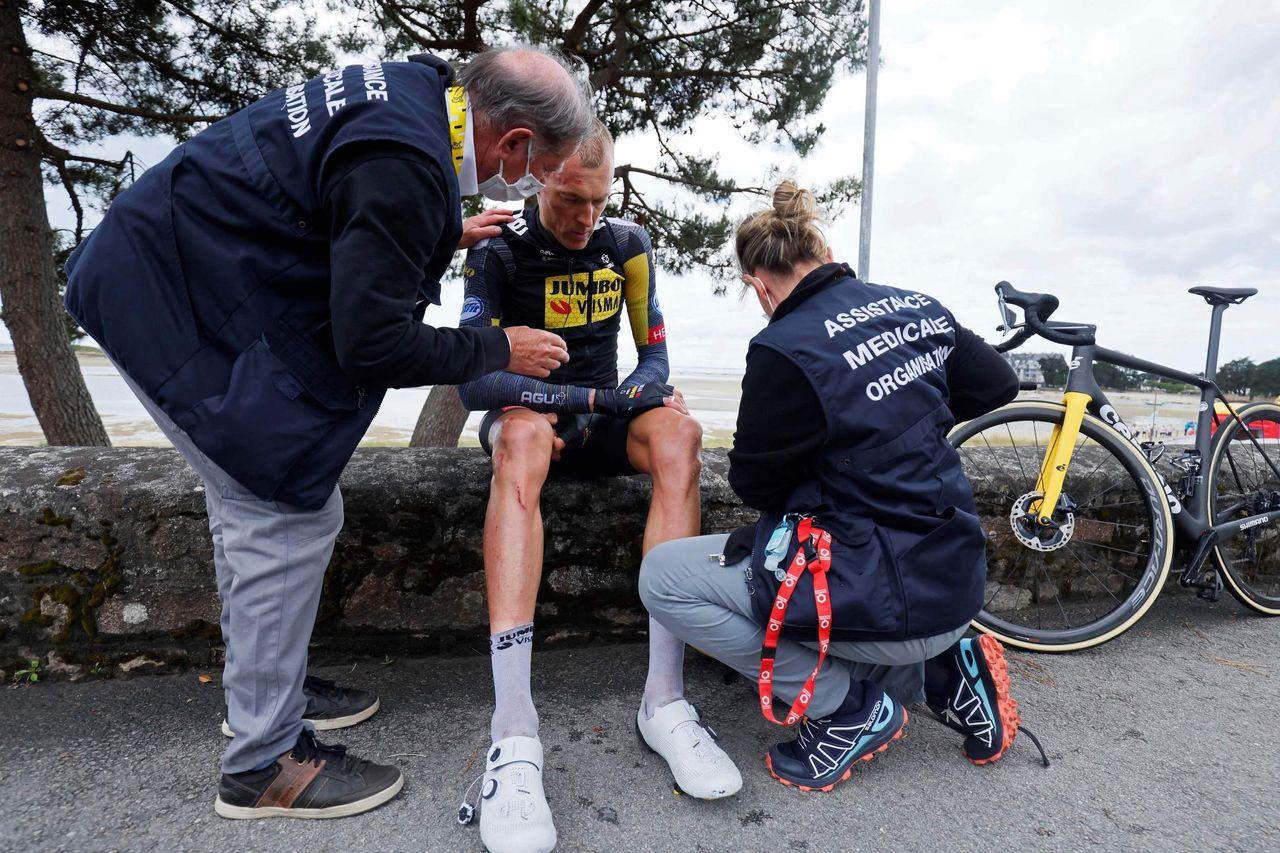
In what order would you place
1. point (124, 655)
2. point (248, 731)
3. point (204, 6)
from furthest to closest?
point (204, 6)
point (124, 655)
point (248, 731)

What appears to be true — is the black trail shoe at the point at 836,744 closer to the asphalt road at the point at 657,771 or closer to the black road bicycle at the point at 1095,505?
the asphalt road at the point at 657,771

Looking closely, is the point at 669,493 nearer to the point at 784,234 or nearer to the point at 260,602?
the point at 784,234

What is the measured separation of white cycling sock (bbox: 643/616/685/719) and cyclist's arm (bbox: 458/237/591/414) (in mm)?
676

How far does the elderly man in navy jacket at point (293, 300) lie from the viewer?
130cm

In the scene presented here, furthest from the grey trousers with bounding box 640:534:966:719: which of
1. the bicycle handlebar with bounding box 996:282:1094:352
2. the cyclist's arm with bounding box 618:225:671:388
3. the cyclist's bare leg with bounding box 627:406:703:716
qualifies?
the bicycle handlebar with bounding box 996:282:1094:352

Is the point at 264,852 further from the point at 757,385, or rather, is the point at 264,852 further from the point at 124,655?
the point at 757,385

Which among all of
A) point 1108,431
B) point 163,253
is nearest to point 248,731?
point 163,253

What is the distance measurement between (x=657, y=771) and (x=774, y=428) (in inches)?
33.3

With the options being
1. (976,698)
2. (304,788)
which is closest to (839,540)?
(976,698)

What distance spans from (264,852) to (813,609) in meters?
1.19

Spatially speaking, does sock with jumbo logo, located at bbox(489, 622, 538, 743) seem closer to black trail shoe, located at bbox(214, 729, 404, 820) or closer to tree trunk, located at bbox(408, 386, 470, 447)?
black trail shoe, located at bbox(214, 729, 404, 820)

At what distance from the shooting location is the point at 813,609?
60.7 inches

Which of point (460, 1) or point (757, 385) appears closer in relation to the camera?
point (757, 385)

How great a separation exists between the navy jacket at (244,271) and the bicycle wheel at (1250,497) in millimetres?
2956
